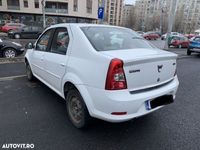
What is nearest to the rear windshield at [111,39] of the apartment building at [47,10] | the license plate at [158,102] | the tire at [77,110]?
the tire at [77,110]

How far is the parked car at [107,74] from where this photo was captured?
2.32m

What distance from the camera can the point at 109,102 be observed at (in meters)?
2.31

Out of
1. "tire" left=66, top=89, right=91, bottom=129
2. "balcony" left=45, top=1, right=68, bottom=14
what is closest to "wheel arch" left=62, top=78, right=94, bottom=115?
"tire" left=66, top=89, right=91, bottom=129

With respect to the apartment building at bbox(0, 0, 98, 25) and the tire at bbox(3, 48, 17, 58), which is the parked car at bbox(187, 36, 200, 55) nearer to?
the tire at bbox(3, 48, 17, 58)

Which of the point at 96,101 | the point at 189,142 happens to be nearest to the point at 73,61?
the point at 96,101

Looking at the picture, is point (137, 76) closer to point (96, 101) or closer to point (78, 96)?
point (96, 101)

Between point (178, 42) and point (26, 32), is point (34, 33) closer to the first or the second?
point (26, 32)

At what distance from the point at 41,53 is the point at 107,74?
2.29 m

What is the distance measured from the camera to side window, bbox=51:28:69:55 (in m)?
3.18

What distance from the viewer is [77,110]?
2.98m

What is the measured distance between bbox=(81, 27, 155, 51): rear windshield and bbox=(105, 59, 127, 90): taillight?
0.51 metres

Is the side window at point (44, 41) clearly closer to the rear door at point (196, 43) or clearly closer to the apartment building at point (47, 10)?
the rear door at point (196, 43)

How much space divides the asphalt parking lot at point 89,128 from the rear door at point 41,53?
A: 0.62m

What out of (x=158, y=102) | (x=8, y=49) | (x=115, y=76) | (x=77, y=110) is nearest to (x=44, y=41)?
(x=77, y=110)
